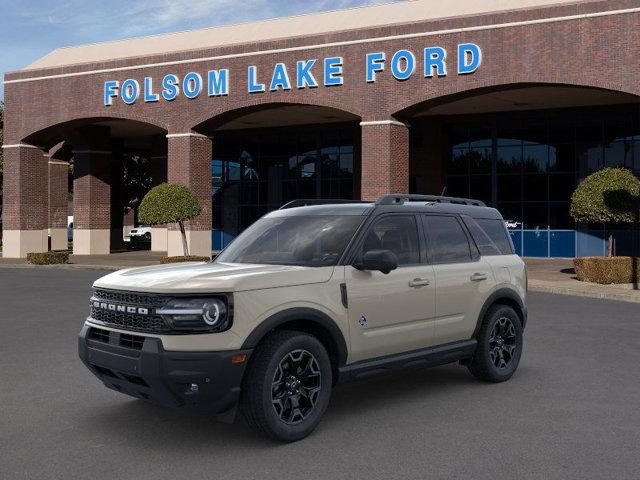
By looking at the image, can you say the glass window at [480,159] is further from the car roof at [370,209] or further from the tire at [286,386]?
the tire at [286,386]

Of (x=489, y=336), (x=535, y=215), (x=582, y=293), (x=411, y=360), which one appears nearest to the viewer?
(x=411, y=360)

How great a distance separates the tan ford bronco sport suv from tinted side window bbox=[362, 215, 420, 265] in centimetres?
1

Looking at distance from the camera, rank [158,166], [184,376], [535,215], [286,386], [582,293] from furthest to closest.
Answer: [158,166] < [535,215] < [582,293] < [286,386] < [184,376]

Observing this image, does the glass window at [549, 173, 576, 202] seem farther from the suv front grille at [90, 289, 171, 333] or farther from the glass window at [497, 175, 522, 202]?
the suv front grille at [90, 289, 171, 333]

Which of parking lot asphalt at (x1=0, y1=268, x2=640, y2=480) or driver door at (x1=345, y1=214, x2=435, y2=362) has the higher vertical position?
driver door at (x1=345, y1=214, x2=435, y2=362)

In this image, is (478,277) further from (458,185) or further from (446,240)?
(458,185)

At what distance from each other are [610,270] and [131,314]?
58.1ft

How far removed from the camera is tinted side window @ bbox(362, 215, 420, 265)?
687cm

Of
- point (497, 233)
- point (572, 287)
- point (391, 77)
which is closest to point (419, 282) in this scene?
point (497, 233)

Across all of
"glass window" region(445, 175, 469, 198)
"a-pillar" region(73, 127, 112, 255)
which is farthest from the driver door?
"a-pillar" region(73, 127, 112, 255)

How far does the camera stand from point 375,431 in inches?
240

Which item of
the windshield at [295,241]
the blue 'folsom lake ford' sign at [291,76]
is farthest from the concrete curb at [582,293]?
the windshield at [295,241]

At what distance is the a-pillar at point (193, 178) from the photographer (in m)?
32.6

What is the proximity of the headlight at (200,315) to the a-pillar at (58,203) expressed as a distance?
3863 cm
